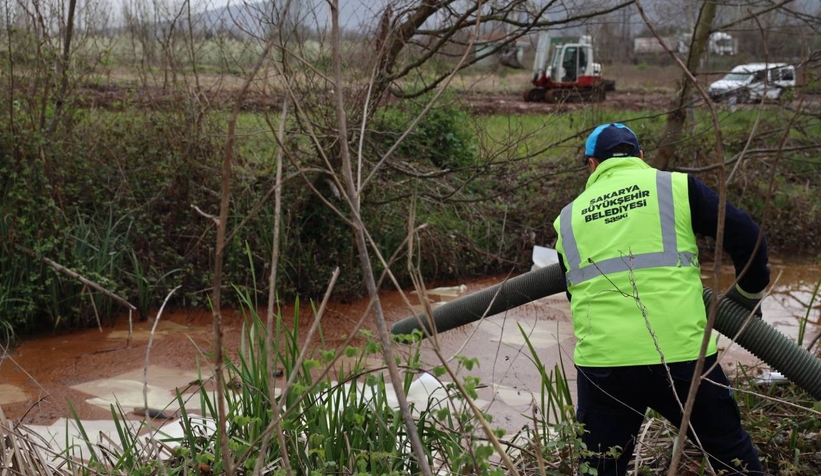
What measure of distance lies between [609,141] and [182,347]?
4.14 meters

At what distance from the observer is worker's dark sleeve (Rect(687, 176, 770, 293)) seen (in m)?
3.22

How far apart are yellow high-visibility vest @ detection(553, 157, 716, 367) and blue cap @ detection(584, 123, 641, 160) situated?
18 cm

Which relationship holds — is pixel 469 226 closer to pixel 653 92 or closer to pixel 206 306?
pixel 206 306

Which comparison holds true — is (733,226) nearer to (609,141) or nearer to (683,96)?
(609,141)

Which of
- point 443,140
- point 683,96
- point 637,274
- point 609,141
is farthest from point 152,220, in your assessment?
point 637,274

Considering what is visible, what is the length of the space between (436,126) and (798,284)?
4.26 metres

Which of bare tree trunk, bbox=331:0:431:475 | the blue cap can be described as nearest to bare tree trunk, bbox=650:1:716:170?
the blue cap

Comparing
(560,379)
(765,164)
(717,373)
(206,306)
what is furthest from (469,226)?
(717,373)

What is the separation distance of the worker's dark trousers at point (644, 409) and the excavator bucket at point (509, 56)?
196 inches

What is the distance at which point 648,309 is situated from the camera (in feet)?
10.4

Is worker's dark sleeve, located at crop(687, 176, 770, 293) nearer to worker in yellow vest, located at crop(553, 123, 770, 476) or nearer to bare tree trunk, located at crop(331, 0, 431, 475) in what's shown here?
worker in yellow vest, located at crop(553, 123, 770, 476)

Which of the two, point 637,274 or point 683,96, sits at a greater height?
point 683,96

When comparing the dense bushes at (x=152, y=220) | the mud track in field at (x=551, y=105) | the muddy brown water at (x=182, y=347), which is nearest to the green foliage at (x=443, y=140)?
the mud track in field at (x=551, y=105)

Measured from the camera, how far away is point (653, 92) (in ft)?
106
